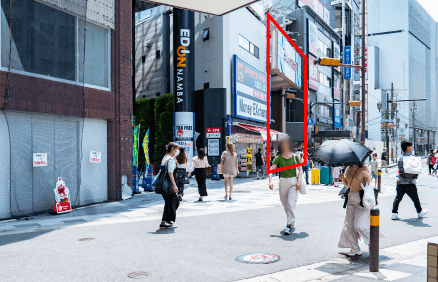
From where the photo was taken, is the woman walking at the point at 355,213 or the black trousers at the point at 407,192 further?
the black trousers at the point at 407,192

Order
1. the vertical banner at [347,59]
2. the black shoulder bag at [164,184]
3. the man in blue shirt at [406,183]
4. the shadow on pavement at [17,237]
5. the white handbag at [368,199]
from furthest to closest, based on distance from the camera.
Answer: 1. the vertical banner at [347,59]
2. the man in blue shirt at [406,183]
3. the black shoulder bag at [164,184]
4. the shadow on pavement at [17,237]
5. the white handbag at [368,199]

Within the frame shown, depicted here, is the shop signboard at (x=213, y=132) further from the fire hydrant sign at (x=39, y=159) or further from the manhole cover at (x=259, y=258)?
the manhole cover at (x=259, y=258)

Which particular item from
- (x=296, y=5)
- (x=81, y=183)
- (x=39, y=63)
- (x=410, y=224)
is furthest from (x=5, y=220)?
(x=296, y=5)

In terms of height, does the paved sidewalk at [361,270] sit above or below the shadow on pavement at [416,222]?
above

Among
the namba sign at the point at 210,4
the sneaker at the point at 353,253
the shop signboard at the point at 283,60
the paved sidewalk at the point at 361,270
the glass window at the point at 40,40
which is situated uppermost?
the shop signboard at the point at 283,60

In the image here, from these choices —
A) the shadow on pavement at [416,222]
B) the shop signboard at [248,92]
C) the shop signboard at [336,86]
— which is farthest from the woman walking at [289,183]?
the shop signboard at [336,86]

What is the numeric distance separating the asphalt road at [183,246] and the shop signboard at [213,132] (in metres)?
15.0

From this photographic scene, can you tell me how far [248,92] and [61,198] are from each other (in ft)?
63.2

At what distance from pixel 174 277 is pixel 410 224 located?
6.26 m

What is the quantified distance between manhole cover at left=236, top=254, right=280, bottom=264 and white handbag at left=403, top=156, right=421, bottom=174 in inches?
191

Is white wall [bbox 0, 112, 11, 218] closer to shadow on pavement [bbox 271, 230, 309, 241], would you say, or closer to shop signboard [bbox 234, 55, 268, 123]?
shadow on pavement [bbox 271, 230, 309, 241]

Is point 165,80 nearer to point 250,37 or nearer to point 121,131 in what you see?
point 250,37

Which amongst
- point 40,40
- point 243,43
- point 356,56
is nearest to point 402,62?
point 356,56

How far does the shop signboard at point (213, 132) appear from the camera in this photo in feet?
83.3
